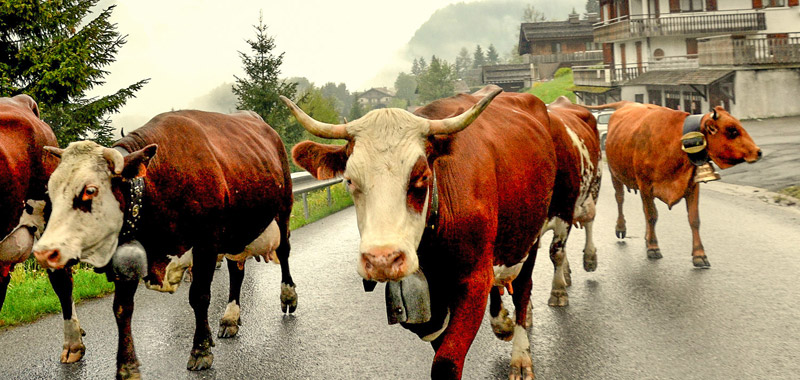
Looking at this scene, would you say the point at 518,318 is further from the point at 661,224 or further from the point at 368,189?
the point at 661,224

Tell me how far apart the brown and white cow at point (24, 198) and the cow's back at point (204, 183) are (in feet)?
3.13

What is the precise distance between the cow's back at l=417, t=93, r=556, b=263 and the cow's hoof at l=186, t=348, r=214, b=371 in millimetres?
2364

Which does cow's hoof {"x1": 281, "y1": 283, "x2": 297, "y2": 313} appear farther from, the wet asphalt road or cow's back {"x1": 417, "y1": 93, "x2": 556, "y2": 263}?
cow's back {"x1": 417, "y1": 93, "x2": 556, "y2": 263}

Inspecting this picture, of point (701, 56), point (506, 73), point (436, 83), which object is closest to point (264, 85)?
point (701, 56)

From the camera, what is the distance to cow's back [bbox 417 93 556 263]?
13.1ft

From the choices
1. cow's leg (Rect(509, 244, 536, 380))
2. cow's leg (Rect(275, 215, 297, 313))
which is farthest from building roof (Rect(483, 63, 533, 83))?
cow's leg (Rect(509, 244, 536, 380))

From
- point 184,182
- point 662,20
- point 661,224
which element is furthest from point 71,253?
point 662,20

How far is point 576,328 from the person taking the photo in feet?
20.4

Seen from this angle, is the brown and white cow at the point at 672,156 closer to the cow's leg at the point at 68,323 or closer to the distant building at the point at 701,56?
the cow's leg at the point at 68,323

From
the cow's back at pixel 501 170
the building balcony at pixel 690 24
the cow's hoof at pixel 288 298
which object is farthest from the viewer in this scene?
the building balcony at pixel 690 24

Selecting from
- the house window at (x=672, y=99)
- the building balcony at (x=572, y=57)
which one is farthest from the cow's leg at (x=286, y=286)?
the building balcony at (x=572, y=57)

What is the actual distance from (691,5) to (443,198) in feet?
174

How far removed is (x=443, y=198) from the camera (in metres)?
3.90

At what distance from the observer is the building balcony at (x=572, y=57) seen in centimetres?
8544
